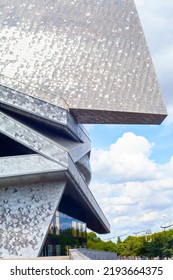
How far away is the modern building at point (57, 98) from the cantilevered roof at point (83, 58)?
4 centimetres

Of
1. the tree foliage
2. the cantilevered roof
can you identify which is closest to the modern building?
the cantilevered roof

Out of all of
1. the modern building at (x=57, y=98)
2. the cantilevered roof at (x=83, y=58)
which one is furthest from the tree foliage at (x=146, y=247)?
the cantilevered roof at (x=83, y=58)

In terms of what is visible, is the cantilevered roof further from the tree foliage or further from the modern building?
the tree foliage

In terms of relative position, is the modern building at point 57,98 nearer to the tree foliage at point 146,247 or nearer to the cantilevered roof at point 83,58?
the cantilevered roof at point 83,58

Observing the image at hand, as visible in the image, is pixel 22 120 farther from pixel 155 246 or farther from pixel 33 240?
pixel 155 246

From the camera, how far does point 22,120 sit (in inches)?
709

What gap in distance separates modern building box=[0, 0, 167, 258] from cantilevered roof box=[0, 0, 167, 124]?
44mm

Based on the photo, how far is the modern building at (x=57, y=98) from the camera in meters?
15.3

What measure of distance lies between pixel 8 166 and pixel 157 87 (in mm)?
7686

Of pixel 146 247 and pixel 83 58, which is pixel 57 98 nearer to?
pixel 83 58

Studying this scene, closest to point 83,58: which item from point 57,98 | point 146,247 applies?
point 57,98

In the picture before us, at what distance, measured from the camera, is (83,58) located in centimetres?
2005

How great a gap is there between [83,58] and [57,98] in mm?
2946
